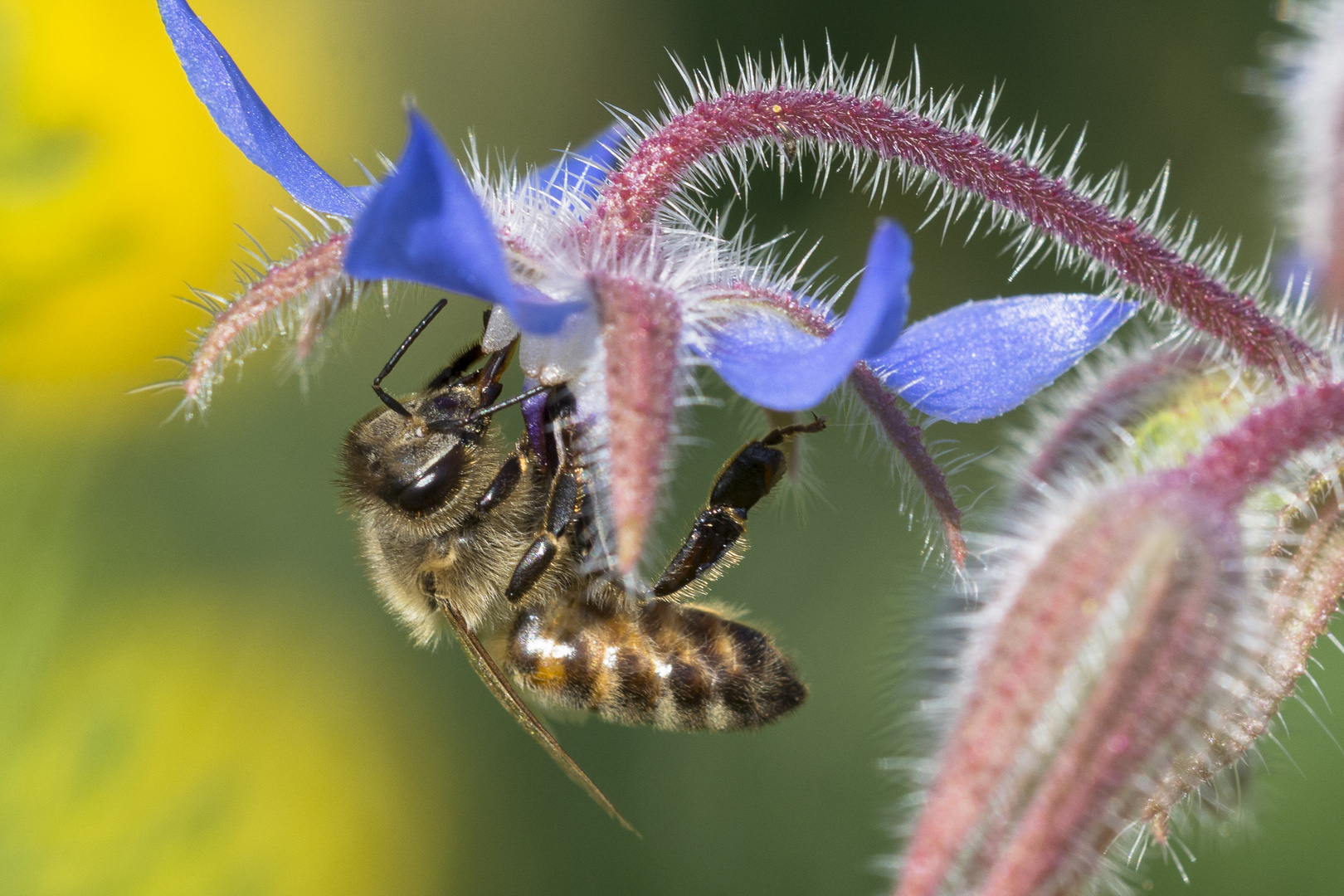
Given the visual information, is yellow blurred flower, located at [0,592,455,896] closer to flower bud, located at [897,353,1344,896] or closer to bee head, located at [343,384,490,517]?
bee head, located at [343,384,490,517]

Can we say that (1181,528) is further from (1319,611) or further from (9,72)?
(9,72)

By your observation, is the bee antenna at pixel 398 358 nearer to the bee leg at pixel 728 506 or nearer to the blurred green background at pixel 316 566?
the bee leg at pixel 728 506

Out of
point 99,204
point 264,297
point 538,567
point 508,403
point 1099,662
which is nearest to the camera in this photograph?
point 1099,662

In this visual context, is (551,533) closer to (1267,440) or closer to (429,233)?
(429,233)

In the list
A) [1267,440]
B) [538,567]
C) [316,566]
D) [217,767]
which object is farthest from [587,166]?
[316,566]

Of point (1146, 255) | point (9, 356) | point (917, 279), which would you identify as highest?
point (917, 279)

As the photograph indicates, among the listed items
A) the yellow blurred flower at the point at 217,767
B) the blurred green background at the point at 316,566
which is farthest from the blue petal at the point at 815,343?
the yellow blurred flower at the point at 217,767

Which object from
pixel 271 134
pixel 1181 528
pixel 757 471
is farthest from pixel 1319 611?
pixel 271 134
